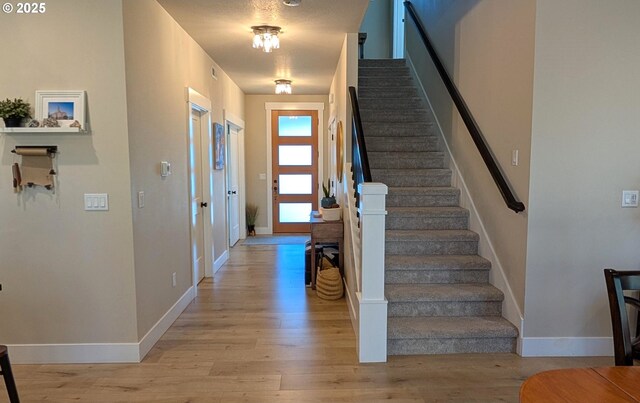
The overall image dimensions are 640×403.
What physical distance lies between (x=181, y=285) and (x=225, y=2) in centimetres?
248

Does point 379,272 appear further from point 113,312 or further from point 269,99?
point 269,99

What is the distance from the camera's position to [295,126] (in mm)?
7398

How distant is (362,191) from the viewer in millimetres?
2619

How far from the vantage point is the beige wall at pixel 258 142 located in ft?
24.0

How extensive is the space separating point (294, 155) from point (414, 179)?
11.9 feet

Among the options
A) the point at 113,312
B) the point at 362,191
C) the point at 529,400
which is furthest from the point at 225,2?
the point at 529,400

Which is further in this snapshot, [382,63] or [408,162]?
[382,63]

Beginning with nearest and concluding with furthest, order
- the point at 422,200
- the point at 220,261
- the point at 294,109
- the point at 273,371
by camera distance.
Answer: the point at 273,371 < the point at 422,200 < the point at 220,261 < the point at 294,109

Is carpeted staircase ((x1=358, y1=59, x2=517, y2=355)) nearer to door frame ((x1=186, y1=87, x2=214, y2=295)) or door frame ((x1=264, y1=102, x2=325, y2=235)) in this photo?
door frame ((x1=186, y1=87, x2=214, y2=295))

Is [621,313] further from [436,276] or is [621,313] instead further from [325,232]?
[325,232]

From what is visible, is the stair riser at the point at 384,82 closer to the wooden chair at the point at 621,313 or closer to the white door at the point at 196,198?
the white door at the point at 196,198

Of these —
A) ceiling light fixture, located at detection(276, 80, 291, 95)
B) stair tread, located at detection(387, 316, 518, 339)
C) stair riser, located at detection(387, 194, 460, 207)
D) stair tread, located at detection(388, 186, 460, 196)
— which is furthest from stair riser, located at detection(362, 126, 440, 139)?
stair tread, located at detection(387, 316, 518, 339)

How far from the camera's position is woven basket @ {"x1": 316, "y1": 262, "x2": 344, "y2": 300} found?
13.2 ft

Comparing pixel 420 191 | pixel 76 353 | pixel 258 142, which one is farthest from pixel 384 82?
pixel 76 353
